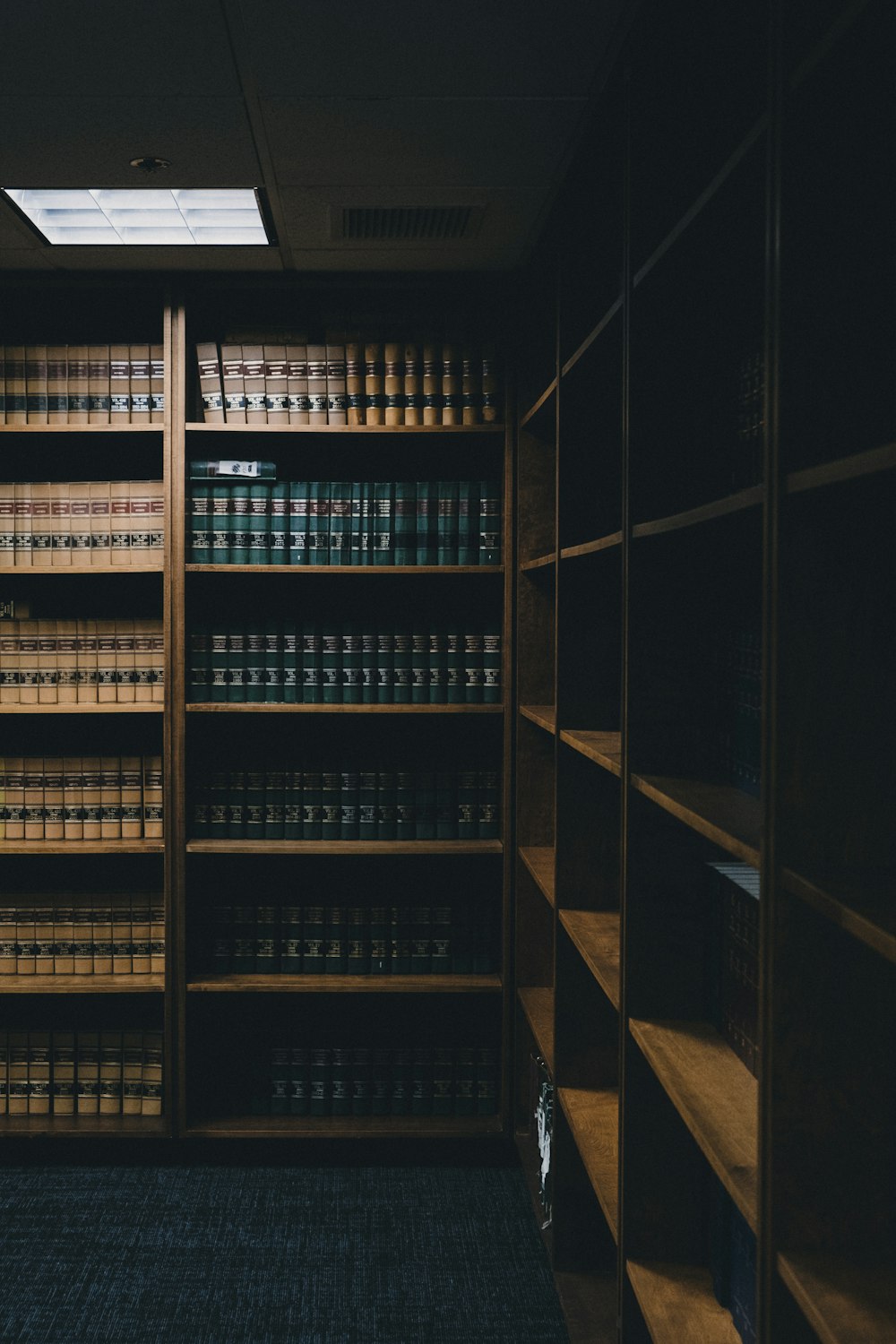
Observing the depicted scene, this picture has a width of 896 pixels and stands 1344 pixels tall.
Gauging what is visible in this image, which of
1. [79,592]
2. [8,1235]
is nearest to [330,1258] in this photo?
[8,1235]

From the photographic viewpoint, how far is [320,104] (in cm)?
196

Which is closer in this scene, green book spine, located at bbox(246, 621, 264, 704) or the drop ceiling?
the drop ceiling

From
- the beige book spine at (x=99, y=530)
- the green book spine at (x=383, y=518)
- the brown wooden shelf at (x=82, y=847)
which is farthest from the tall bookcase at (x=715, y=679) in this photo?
the beige book spine at (x=99, y=530)

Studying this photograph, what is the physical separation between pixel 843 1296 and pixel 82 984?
2425mm

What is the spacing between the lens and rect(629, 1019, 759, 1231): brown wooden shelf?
1209 millimetres

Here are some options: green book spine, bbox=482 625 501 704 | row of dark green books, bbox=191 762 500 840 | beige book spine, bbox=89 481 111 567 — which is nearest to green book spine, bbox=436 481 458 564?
green book spine, bbox=482 625 501 704

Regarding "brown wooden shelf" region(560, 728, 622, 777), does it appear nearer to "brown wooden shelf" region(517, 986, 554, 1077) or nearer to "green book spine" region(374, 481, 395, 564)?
"brown wooden shelf" region(517, 986, 554, 1077)

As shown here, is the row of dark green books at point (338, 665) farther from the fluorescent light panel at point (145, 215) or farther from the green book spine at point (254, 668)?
the fluorescent light panel at point (145, 215)

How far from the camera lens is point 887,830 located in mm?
1059

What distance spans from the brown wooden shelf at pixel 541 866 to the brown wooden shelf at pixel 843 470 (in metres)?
1.49

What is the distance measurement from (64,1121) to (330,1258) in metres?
0.96

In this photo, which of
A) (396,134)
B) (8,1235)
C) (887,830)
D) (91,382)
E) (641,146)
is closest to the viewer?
(887,830)

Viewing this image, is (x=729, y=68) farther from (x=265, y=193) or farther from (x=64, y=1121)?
(x=64, y=1121)

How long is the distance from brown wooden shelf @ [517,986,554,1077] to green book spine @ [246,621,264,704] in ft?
3.62
